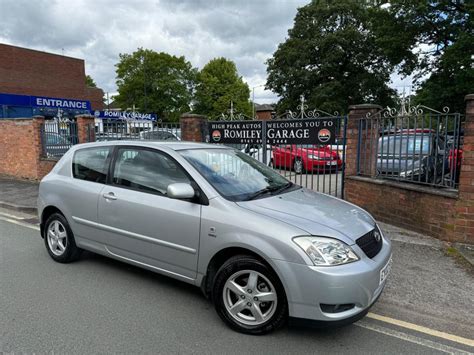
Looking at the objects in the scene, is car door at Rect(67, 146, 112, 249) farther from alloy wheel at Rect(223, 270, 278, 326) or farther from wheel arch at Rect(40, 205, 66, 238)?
alloy wheel at Rect(223, 270, 278, 326)

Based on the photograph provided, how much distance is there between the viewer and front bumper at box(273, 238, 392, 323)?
8.83 ft

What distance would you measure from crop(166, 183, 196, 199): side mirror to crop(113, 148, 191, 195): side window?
20cm

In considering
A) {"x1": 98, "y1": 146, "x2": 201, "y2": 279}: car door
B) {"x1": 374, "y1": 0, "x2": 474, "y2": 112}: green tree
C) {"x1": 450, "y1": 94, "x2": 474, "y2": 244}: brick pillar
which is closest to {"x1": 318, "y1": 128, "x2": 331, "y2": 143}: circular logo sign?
{"x1": 450, "y1": 94, "x2": 474, "y2": 244}: brick pillar

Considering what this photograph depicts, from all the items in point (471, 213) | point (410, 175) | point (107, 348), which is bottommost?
point (107, 348)

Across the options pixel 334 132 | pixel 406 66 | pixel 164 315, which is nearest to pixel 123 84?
pixel 406 66

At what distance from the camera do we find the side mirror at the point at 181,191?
325 cm

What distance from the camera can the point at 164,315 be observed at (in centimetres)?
336

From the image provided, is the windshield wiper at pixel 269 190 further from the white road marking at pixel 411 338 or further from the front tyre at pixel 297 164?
the front tyre at pixel 297 164

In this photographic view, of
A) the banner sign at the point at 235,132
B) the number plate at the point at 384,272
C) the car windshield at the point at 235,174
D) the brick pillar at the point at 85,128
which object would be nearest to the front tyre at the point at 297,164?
the banner sign at the point at 235,132

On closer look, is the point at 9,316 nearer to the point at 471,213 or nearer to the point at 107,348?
the point at 107,348

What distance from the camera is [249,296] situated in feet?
9.79

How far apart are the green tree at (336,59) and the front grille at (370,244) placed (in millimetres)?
29857

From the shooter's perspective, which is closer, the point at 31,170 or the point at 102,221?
the point at 102,221

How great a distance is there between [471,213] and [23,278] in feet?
19.0
